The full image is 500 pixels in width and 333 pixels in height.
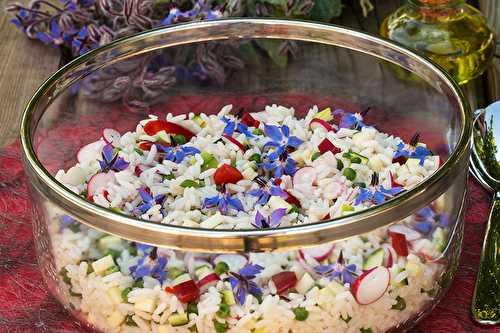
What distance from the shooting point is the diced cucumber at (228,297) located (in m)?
0.82

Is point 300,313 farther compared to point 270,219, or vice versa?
point 270,219

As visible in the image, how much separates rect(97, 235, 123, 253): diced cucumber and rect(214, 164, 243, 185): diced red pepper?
20 centimetres

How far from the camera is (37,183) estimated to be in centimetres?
89

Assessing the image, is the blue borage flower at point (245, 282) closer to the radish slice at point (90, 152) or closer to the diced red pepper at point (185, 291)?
the diced red pepper at point (185, 291)

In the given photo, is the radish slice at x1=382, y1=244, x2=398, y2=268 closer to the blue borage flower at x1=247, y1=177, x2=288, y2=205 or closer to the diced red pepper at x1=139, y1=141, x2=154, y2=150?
the blue borage flower at x1=247, y1=177, x2=288, y2=205

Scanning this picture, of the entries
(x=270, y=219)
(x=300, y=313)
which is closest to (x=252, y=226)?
(x=270, y=219)

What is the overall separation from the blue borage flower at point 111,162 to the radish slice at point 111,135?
7 cm

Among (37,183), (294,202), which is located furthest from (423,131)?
(37,183)

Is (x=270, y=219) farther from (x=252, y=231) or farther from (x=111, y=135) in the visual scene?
(x=111, y=135)

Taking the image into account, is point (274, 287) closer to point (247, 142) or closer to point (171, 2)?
point (247, 142)

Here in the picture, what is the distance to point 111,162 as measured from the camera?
1.07 metres

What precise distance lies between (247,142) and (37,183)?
30 centimetres

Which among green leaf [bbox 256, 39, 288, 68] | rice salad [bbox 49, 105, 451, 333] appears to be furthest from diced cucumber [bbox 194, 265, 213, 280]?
green leaf [bbox 256, 39, 288, 68]

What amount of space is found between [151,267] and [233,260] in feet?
0.26
